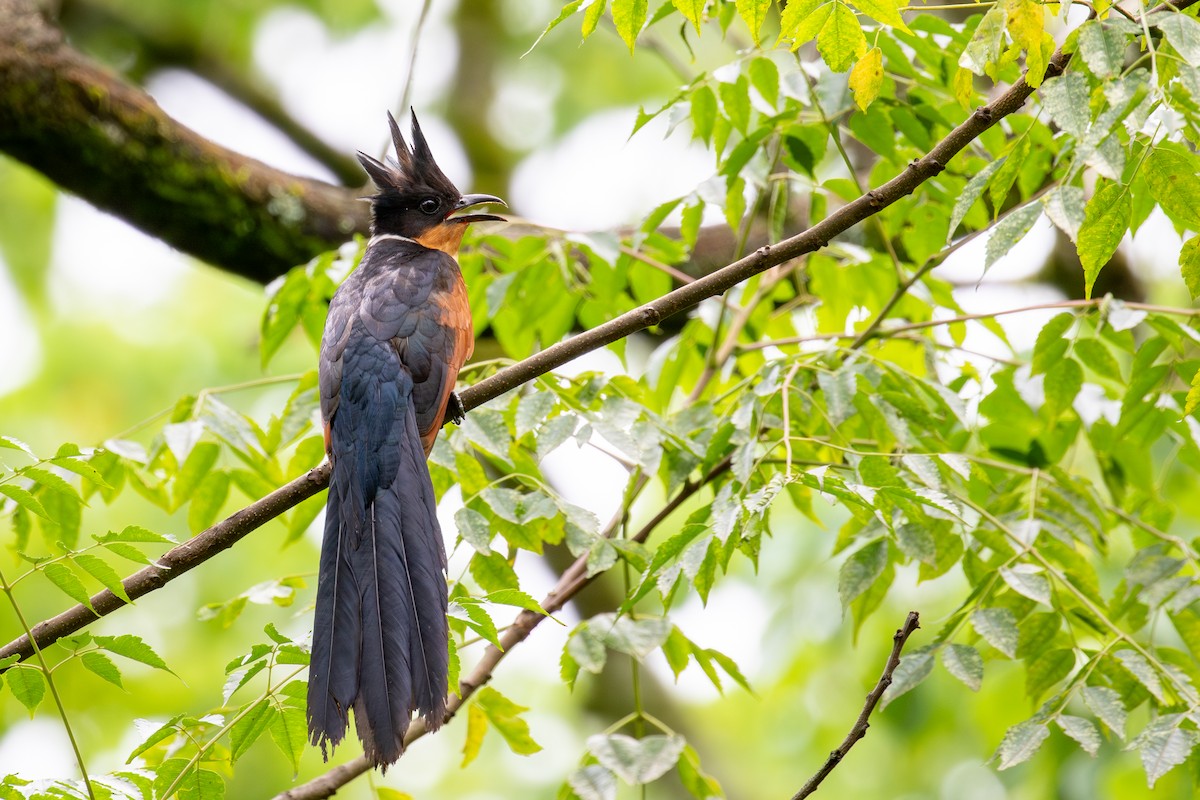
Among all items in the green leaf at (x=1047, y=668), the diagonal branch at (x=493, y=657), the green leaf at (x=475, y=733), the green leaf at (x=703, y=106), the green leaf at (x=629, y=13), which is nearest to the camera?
the green leaf at (x=629, y=13)

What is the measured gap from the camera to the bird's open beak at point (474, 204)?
3770mm

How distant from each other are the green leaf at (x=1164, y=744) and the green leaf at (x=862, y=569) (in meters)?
0.64

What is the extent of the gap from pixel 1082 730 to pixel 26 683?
2026 mm

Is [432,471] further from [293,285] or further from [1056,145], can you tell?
[1056,145]

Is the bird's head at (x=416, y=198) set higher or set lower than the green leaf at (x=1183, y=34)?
higher

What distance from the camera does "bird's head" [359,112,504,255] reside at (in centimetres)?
403

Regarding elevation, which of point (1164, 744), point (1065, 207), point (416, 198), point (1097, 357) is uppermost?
point (416, 198)

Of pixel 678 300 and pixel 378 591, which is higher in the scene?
pixel 678 300

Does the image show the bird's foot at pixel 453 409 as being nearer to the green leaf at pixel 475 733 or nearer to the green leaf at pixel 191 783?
the green leaf at pixel 475 733

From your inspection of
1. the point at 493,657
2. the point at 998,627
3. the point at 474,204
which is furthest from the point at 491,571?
the point at 474,204

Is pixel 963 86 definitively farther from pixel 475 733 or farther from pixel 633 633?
pixel 475 733

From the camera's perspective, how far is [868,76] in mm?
2234

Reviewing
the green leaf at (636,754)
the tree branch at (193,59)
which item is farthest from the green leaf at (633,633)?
the tree branch at (193,59)

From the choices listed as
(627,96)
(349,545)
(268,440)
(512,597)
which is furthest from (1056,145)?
(627,96)
